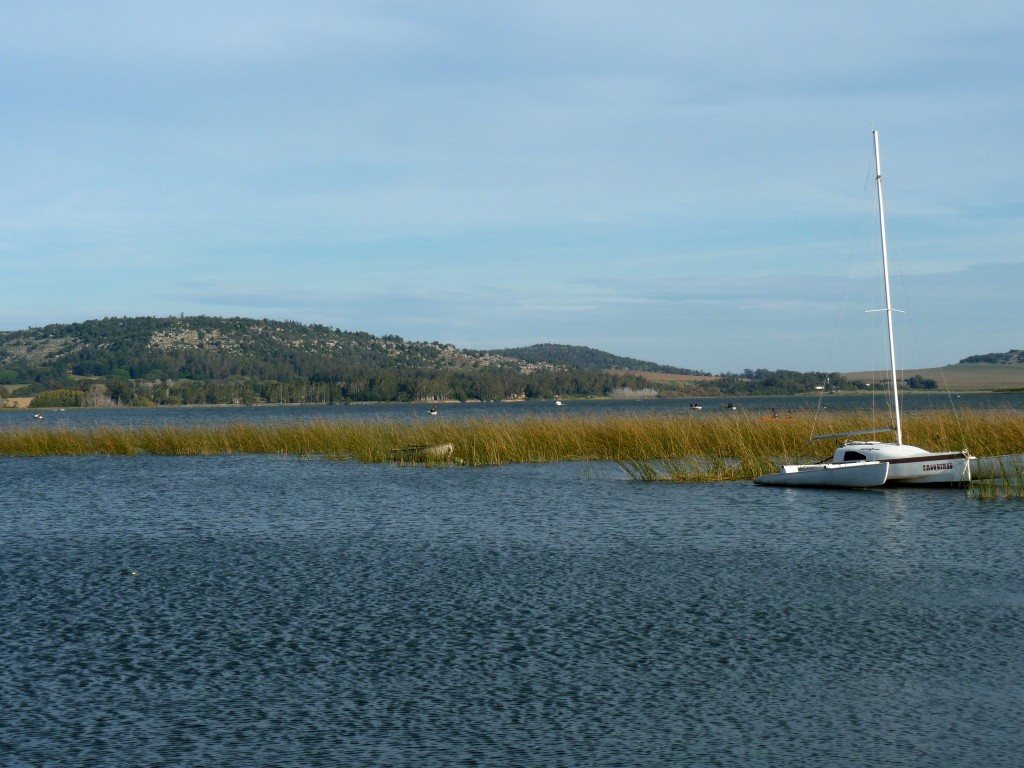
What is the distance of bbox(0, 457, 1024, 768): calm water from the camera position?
8.00 metres

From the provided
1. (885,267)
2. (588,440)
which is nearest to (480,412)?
(588,440)

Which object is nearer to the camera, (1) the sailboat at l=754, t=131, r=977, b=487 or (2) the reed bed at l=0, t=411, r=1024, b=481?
(1) the sailboat at l=754, t=131, r=977, b=487

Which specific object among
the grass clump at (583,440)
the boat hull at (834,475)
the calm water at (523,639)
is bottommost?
the calm water at (523,639)

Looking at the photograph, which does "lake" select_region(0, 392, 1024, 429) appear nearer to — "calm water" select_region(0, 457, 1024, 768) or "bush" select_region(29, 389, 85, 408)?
"bush" select_region(29, 389, 85, 408)

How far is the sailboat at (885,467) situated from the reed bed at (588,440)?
10.2 feet

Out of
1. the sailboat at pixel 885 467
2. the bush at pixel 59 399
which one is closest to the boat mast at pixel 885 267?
the sailboat at pixel 885 467

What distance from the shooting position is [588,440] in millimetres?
34719

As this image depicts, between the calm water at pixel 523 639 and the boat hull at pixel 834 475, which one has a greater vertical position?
the boat hull at pixel 834 475

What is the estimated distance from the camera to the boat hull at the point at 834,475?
25.5 metres

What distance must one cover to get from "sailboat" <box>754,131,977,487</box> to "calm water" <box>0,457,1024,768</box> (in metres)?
2.87

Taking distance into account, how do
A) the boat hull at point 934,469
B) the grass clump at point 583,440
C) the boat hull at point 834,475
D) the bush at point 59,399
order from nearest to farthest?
the boat hull at point 934,469, the boat hull at point 834,475, the grass clump at point 583,440, the bush at point 59,399

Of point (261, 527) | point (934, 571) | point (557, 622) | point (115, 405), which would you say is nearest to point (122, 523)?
point (261, 527)

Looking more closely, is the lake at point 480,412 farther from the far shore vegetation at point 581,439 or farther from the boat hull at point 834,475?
the boat hull at point 834,475

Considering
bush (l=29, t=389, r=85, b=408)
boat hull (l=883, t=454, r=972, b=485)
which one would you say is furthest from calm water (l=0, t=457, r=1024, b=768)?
bush (l=29, t=389, r=85, b=408)
